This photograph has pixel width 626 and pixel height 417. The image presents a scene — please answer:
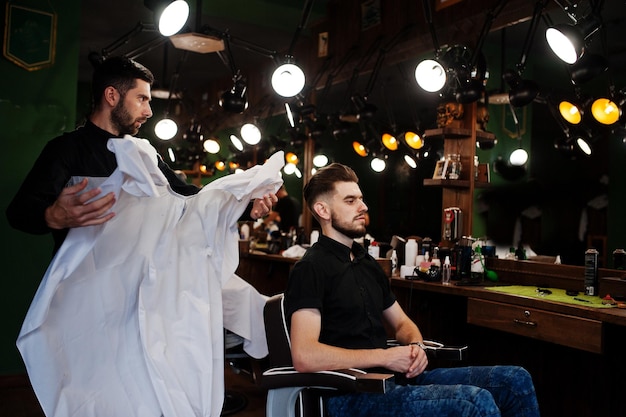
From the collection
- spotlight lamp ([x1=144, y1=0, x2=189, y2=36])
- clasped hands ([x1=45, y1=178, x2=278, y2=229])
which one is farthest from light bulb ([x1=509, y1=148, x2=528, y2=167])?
clasped hands ([x1=45, y1=178, x2=278, y2=229])

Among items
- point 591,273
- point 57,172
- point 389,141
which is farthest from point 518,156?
point 57,172

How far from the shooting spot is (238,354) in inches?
105

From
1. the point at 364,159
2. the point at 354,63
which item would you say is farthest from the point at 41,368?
the point at 364,159

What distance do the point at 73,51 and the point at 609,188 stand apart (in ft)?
19.2

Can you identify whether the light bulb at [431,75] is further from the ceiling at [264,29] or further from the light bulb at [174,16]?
the light bulb at [174,16]

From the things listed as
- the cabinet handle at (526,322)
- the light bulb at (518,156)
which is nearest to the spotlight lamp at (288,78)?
the cabinet handle at (526,322)

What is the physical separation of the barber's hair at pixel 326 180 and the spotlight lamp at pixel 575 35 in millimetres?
1219

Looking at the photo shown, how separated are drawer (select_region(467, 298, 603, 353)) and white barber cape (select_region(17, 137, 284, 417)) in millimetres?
1760

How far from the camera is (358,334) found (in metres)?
2.32

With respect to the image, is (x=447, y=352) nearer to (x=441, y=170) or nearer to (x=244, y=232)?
(x=441, y=170)

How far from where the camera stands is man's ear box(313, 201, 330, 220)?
2555 millimetres

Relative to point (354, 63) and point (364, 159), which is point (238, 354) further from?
point (364, 159)

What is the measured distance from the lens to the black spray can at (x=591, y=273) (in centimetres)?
335

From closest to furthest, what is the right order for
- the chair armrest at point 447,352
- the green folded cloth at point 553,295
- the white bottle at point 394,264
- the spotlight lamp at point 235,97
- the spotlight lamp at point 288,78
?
1. the chair armrest at point 447,352
2. the green folded cloth at point 553,295
3. the spotlight lamp at point 288,78
4. the white bottle at point 394,264
5. the spotlight lamp at point 235,97
